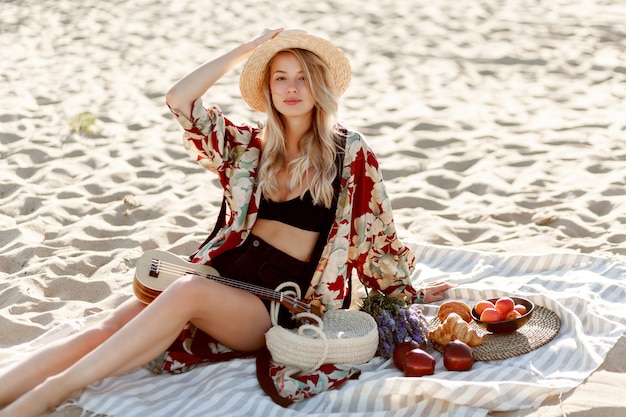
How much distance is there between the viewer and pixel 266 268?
3938mm

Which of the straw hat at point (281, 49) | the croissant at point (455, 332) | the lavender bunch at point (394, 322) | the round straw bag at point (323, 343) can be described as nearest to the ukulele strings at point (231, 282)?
the round straw bag at point (323, 343)

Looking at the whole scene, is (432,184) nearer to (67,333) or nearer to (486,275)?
(486,275)

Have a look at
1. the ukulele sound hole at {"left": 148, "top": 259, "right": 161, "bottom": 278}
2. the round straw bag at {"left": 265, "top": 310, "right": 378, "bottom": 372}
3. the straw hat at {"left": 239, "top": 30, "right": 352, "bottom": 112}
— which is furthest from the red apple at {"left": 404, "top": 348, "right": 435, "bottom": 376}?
the straw hat at {"left": 239, "top": 30, "right": 352, "bottom": 112}

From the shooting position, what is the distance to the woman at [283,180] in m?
3.93

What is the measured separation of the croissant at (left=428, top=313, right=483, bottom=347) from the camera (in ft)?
12.9

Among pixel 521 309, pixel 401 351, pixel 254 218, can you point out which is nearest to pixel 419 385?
pixel 401 351

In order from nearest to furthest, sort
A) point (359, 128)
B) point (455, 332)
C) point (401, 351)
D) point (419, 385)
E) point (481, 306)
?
point (419, 385) → point (401, 351) → point (455, 332) → point (481, 306) → point (359, 128)

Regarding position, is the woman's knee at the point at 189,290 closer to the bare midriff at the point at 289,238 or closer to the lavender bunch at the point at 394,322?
the bare midriff at the point at 289,238

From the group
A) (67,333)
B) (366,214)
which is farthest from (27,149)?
(366,214)

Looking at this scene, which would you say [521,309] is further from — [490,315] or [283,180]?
[283,180]

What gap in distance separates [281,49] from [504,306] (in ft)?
5.08

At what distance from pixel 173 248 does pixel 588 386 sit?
2625 millimetres

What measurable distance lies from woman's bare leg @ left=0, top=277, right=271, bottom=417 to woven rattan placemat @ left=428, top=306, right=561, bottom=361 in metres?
0.99

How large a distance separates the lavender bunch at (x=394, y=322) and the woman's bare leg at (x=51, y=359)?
1.12m
